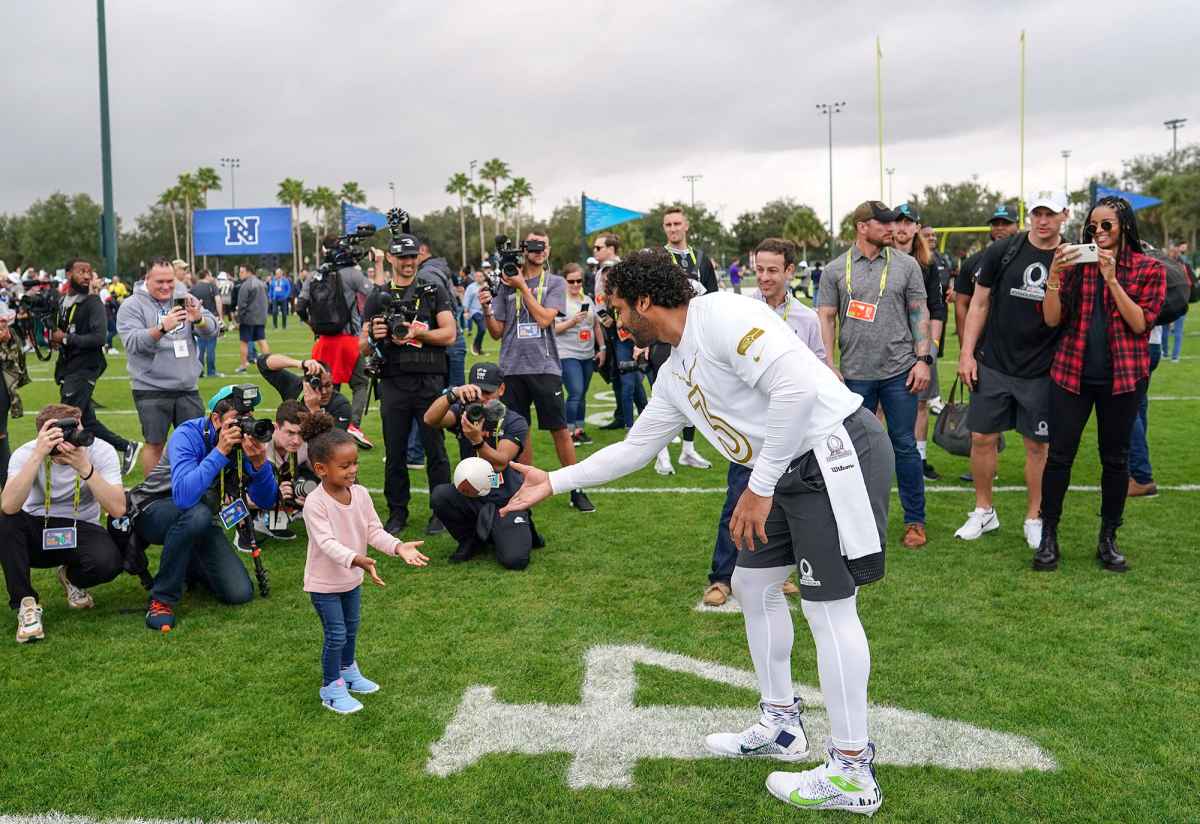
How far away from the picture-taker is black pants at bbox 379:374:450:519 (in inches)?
277

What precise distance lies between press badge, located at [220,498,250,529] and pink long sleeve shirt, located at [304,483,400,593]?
4.22ft

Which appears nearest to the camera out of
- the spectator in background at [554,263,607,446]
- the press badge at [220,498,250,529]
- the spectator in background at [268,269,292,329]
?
the press badge at [220,498,250,529]

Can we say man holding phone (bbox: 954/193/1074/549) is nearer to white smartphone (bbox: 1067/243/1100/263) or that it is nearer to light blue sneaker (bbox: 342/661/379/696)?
white smartphone (bbox: 1067/243/1100/263)

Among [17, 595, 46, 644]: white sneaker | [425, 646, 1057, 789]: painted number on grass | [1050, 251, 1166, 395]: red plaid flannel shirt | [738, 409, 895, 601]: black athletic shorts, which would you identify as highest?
[1050, 251, 1166, 395]: red plaid flannel shirt

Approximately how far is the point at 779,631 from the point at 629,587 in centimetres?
222

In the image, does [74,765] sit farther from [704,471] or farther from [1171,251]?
[1171,251]

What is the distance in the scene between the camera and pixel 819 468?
3.33 metres

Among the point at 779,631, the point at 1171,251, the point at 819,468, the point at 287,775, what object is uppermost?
the point at 1171,251

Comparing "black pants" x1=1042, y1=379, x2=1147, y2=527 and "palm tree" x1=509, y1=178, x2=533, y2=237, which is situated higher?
"palm tree" x1=509, y1=178, x2=533, y2=237

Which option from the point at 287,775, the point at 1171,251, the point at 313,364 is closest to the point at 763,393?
the point at 287,775

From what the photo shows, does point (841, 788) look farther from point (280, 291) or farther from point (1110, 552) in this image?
point (280, 291)

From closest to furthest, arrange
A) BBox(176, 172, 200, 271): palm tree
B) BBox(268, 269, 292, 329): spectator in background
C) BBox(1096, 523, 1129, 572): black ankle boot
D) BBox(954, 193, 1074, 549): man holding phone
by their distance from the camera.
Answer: BBox(1096, 523, 1129, 572): black ankle boot
BBox(954, 193, 1074, 549): man holding phone
BBox(268, 269, 292, 329): spectator in background
BBox(176, 172, 200, 271): palm tree

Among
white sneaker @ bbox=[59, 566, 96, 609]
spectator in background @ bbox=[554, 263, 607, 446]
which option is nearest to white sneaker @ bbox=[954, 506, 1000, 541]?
spectator in background @ bbox=[554, 263, 607, 446]

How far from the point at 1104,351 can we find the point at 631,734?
3.60 m
